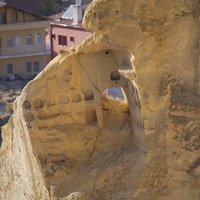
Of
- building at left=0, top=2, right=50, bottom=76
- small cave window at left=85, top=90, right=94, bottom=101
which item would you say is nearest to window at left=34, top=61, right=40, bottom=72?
building at left=0, top=2, right=50, bottom=76

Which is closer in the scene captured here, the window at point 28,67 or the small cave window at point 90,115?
the small cave window at point 90,115

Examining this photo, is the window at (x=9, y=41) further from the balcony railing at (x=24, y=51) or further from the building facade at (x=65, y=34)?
the building facade at (x=65, y=34)

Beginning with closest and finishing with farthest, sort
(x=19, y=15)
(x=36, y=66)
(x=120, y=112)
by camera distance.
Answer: (x=120, y=112), (x=19, y=15), (x=36, y=66)

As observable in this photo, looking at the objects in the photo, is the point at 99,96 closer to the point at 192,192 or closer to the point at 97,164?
the point at 97,164

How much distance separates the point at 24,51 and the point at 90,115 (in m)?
26.4

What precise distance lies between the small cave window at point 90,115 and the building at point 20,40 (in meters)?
25.3

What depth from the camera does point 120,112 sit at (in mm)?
11836

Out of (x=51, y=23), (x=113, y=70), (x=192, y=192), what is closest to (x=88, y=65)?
(x=113, y=70)

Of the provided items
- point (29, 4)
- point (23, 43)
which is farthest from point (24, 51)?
point (29, 4)

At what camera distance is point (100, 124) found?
1157 cm

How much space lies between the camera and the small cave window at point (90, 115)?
1147cm

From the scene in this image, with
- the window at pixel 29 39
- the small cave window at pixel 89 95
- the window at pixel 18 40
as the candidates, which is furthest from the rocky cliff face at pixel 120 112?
the window at pixel 29 39

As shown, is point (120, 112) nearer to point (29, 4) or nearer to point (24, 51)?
point (24, 51)

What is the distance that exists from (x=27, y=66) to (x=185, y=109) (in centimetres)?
2862
